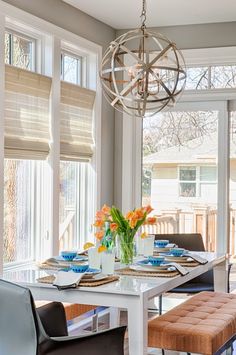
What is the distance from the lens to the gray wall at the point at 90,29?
4.63 metres

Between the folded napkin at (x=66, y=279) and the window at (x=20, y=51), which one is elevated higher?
the window at (x=20, y=51)

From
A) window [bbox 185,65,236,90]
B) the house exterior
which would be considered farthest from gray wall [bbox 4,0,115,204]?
window [bbox 185,65,236,90]

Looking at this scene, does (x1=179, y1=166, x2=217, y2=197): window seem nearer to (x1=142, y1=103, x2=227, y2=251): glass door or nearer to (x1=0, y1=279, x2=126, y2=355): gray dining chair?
(x1=142, y1=103, x2=227, y2=251): glass door

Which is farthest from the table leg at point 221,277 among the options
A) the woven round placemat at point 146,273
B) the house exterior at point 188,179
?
the house exterior at point 188,179

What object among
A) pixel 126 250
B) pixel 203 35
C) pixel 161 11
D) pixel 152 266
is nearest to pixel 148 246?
pixel 126 250

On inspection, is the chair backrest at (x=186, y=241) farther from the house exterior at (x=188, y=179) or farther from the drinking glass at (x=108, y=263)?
the drinking glass at (x=108, y=263)

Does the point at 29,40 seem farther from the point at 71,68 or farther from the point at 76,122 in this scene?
the point at 76,122

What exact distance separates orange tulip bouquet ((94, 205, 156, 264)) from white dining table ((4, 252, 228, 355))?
1.16 ft

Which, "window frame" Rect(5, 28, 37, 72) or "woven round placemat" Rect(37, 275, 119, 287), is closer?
"woven round placemat" Rect(37, 275, 119, 287)

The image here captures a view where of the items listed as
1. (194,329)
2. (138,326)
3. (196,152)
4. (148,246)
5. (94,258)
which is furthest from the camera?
(196,152)

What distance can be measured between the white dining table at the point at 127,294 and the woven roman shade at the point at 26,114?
1.32m

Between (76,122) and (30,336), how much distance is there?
2931mm

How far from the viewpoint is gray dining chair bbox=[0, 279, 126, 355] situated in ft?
8.41

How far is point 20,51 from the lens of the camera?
4.57 meters
